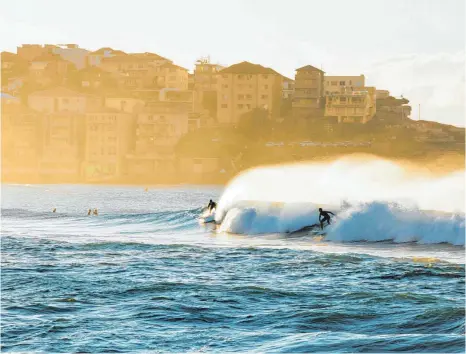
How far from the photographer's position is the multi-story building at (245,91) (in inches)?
6304

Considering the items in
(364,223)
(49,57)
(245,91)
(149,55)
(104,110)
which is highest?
(49,57)

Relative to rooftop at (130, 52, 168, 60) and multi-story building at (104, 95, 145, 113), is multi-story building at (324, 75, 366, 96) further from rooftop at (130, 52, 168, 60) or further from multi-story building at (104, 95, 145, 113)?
multi-story building at (104, 95, 145, 113)

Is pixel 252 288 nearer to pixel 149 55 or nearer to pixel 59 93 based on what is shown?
pixel 59 93

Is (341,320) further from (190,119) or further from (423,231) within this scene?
(190,119)

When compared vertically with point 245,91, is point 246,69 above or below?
above

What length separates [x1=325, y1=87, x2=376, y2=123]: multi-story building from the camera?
15788cm

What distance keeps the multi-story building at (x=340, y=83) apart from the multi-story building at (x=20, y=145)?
48593 millimetres

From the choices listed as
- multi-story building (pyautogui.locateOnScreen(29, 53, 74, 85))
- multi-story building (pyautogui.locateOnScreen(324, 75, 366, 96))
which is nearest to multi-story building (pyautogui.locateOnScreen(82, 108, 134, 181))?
multi-story building (pyautogui.locateOnScreen(29, 53, 74, 85))

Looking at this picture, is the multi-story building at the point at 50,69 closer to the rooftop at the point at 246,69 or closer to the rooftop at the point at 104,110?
the rooftop at the point at 104,110

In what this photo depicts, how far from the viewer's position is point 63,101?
165 metres

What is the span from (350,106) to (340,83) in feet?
33.5

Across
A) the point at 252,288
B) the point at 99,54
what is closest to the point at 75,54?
the point at 99,54

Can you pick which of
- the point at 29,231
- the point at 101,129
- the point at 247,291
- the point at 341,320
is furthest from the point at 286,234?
the point at 101,129

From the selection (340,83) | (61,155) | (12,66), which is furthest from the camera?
(12,66)
